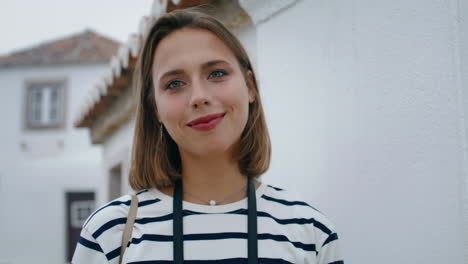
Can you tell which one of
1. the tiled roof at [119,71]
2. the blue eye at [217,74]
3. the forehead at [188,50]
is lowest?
the blue eye at [217,74]

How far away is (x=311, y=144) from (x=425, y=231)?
0.77 metres

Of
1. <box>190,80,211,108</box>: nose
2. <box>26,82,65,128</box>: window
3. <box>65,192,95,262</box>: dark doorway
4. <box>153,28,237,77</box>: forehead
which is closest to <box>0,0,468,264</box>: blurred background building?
<box>153,28,237,77</box>: forehead

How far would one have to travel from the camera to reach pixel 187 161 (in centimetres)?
181

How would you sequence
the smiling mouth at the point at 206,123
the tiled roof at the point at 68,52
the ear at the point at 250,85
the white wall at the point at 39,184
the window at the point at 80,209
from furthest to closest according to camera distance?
the tiled roof at the point at 68,52, the window at the point at 80,209, the white wall at the point at 39,184, the ear at the point at 250,85, the smiling mouth at the point at 206,123

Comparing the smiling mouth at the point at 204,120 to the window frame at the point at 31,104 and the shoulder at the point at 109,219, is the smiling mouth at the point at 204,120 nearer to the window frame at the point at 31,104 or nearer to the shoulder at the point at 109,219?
the shoulder at the point at 109,219

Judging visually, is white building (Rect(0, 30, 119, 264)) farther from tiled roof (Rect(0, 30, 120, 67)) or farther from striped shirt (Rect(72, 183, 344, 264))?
striped shirt (Rect(72, 183, 344, 264))

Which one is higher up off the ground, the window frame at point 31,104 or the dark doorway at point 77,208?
the window frame at point 31,104

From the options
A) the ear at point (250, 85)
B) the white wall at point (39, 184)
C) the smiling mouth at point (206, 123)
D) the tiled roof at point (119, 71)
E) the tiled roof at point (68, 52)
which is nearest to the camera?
the smiling mouth at point (206, 123)

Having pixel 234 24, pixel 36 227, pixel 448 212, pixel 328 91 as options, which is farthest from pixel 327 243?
pixel 36 227

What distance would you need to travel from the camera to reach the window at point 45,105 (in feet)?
51.6

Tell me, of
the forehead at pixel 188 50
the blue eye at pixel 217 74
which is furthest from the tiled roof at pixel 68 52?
the blue eye at pixel 217 74

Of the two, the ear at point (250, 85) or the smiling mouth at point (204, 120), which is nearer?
the smiling mouth at point (204, 120)

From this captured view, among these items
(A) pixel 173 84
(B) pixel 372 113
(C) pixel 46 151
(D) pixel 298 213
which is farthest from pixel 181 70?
(C) pixel 46 151

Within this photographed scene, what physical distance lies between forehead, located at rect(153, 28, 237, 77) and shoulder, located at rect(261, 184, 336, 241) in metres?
0.55
